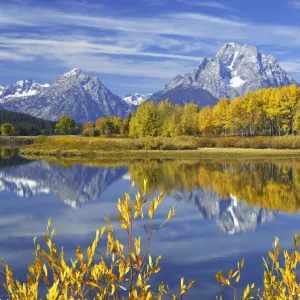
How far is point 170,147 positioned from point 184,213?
58865mm

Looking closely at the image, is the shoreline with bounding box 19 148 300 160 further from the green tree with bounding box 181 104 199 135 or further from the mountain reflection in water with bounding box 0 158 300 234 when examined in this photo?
the green tree with bounding box 181 104 199 135

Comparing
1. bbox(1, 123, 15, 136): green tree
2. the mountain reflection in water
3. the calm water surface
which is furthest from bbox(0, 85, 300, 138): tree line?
bbox(1, 123, 15, 136): green tree

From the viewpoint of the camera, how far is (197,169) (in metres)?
49.3

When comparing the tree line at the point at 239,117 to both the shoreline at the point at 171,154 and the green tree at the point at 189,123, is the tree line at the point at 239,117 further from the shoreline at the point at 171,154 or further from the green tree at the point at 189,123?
the shoreline at the point at 171,154

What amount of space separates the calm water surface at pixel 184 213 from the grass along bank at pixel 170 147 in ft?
89.3

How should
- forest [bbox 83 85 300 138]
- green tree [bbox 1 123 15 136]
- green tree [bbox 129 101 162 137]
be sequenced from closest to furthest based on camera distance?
1. forest [bbox 83 85 300 138]
2. green tree [bbox 129 101 162 137]
3. green tree [bbox 1 123 15 136]

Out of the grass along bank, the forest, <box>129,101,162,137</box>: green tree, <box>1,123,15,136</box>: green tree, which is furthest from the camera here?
<box>1,123,15,136</box>: green tree

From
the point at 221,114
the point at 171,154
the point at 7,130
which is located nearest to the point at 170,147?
the point at 171,154

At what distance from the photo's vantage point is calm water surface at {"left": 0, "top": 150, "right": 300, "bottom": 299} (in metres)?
15.4

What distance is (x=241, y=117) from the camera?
339 ft

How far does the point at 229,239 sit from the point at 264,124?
89.0m

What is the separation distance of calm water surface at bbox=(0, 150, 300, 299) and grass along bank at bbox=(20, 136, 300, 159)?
27.2 metres

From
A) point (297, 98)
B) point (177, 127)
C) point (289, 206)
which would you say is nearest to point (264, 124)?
point (297, 98)

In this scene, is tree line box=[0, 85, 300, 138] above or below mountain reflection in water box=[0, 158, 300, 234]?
above
